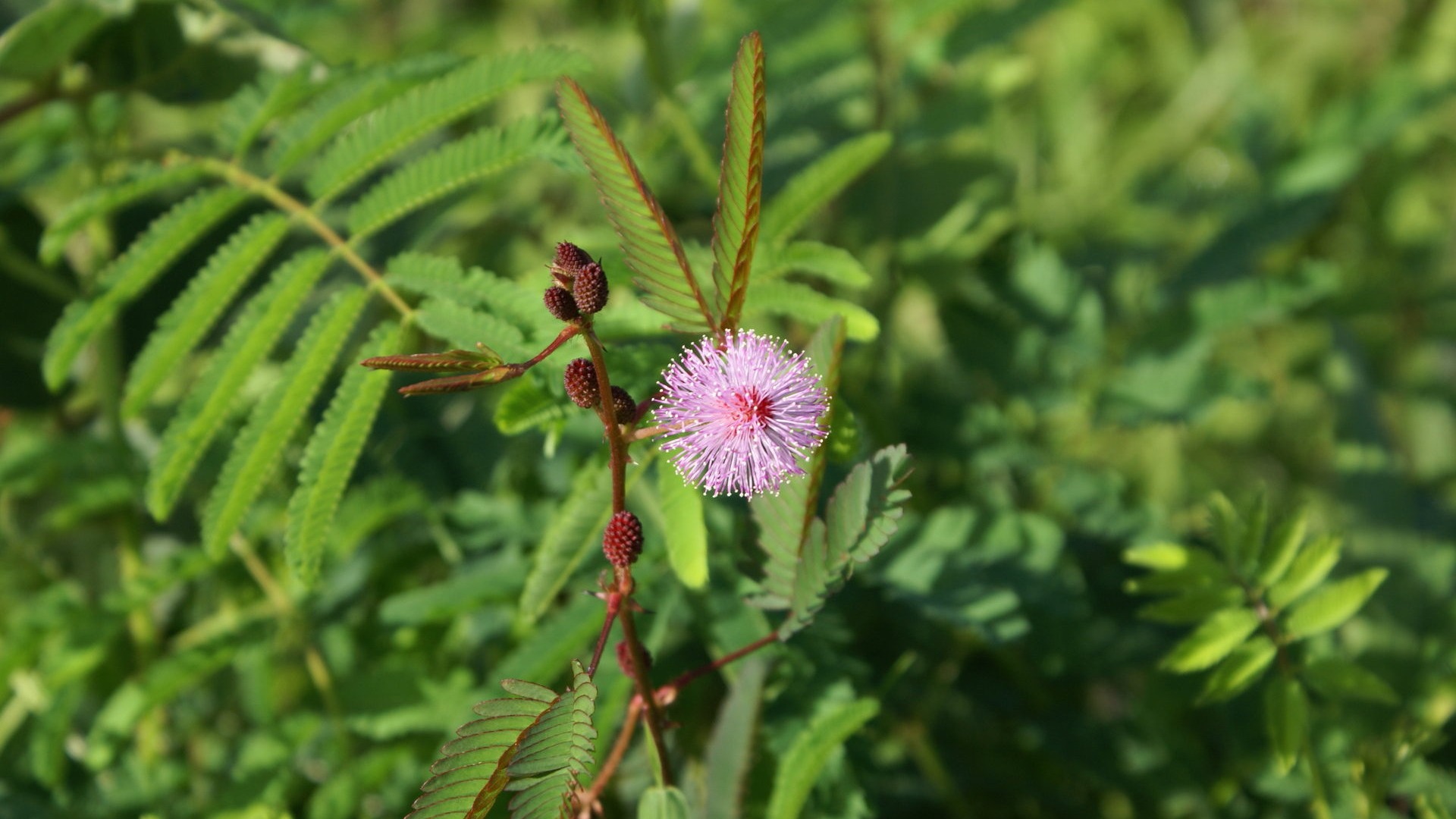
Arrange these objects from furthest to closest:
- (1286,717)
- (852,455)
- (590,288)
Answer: (1286,717) → (852,455) → (590,288)

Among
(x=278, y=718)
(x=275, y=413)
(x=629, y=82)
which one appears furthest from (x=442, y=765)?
(x=629, y=82)

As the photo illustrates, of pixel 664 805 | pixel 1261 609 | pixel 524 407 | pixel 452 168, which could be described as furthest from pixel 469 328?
pixel 1261 609

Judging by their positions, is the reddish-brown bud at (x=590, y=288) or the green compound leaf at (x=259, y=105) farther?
the green compound leaf at (x=259, y=105)

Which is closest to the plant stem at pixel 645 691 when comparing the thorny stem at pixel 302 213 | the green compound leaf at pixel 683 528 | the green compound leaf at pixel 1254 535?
the green compound leaf at pixel 683 528

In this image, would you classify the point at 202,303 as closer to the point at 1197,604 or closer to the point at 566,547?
the point at 566,547

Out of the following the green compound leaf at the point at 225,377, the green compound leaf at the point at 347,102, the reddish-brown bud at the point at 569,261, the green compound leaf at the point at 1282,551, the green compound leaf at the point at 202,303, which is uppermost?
the green compound leaf at the point at 347,102

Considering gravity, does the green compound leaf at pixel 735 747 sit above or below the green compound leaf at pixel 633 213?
below

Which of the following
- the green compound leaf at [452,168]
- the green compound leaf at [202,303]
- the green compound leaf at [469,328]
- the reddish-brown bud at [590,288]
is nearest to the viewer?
the reddish-brown bud at [590,288]

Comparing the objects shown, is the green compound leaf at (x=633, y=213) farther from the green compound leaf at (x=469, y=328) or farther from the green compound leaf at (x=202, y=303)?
the green compound leaf at (x=202, y=303)
